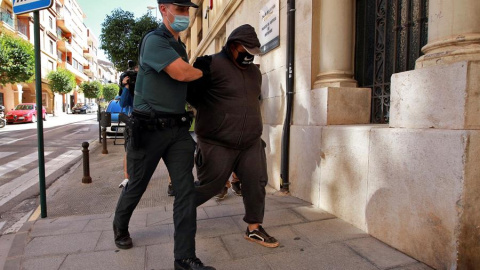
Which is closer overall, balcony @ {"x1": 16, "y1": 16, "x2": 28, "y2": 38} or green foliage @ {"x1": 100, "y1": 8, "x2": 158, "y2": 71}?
green foliage @ {"x1": 100, "y1": 8, "x2": 158, "y2": 71}

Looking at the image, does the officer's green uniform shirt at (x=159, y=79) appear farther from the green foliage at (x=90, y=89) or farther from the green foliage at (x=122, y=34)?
the green foliage at (x=90, y=89)

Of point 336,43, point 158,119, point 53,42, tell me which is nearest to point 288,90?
point 336,43

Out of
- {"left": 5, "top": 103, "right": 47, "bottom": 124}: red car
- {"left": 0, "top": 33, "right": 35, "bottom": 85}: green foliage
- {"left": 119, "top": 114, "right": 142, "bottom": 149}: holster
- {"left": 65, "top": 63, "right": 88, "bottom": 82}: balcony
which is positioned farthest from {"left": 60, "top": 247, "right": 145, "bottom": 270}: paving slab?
{"left": 65, "top": 63, "right": 88, "bottom": 82}: balcony

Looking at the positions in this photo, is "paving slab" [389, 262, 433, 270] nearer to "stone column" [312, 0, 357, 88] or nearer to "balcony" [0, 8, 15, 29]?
"stone column" [312, 0, 357, 88]

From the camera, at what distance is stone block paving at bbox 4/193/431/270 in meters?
2.46

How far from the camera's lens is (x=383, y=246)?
2.69m

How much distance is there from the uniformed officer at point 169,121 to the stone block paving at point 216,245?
0.42 meters

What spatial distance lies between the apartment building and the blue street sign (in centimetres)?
2909

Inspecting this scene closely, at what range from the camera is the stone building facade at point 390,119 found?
2148mm

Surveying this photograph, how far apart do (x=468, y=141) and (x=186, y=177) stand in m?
1.92

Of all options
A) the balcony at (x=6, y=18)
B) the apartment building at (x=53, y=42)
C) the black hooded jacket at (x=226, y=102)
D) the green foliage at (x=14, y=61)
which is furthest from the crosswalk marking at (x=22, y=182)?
the balcony at (x=6, y=18)

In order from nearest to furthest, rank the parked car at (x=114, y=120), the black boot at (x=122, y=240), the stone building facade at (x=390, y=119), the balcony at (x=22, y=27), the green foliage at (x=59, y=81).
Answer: the stone building facade at (x=390, y=119), the black boot at (x=122, y=240), the parked car at (x=114, y=120), the balcony at (x=22, y=27), the green foliage at (x=59, y=81)

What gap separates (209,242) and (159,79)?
58.3 inches

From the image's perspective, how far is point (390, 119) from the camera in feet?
9.14
